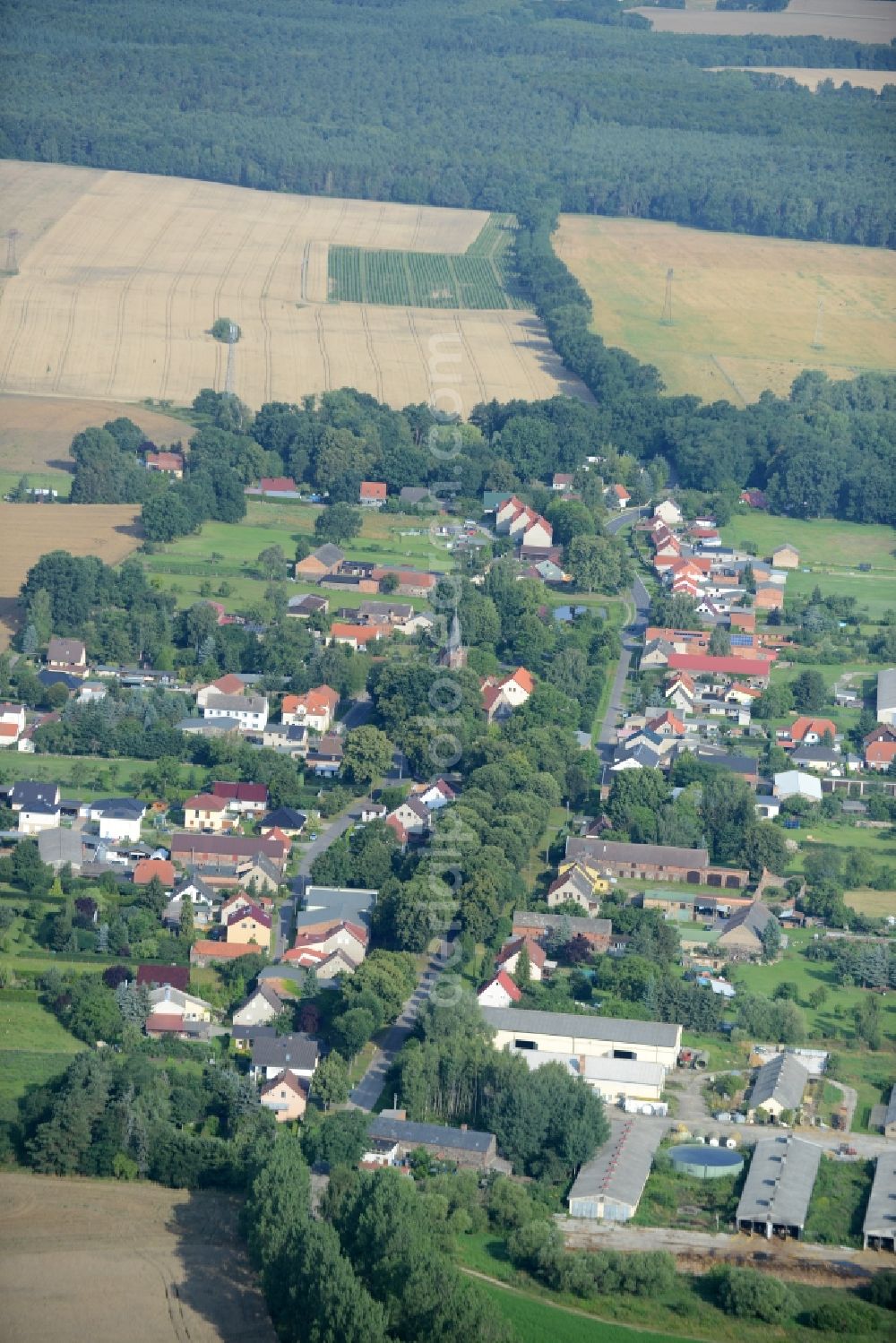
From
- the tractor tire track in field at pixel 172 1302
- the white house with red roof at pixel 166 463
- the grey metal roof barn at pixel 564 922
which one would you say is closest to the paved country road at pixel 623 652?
the grey metal roof barn at pixel 564 922

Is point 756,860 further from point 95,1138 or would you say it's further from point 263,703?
point 95,1138

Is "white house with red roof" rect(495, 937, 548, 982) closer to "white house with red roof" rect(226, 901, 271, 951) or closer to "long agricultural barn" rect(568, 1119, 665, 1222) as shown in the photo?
"white house with red roof" rect(226, 901, 271, 951)

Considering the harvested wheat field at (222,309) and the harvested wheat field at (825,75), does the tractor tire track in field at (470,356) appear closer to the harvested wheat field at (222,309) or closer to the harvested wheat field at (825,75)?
the harvested wheat field at (222,309)

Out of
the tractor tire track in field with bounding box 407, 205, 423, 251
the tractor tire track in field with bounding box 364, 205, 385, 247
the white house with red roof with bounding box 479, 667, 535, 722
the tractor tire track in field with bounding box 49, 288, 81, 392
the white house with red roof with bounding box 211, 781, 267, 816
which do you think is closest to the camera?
the white house with red roof with bounding box 211, 781, 267, 816

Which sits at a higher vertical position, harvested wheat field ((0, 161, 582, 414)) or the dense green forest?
the dense green forest

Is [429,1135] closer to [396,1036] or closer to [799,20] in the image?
[396,1036]

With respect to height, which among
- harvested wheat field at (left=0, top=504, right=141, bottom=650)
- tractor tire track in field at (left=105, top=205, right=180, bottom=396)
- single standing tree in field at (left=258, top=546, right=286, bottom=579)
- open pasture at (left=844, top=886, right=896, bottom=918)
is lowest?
tractor tire track in field at (left=105, top=205, right=180, bottom=396)

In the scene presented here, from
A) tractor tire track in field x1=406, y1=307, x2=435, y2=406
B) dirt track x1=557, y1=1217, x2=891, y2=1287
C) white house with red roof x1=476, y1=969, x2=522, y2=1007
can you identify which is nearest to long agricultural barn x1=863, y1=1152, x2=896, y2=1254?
dirt track x1=557, y1=1217, x2=891, y2=1287
